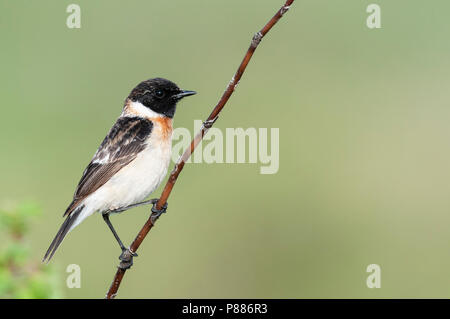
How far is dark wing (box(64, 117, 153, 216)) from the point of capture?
203 inches

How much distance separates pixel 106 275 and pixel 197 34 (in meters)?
6.33

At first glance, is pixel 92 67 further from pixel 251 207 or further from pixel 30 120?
pixel 251 207

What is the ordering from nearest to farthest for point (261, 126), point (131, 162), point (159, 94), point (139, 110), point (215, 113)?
point (215, 113)
point (131, 162)
point (159, 94)
point (139, 110)
point (261, 126)

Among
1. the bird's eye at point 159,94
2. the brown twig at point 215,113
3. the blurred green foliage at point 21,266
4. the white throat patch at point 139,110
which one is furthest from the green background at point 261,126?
the brown twig at point 215,113

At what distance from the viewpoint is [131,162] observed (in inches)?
207

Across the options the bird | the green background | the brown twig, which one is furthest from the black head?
the green background

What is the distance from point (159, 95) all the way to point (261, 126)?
230 inches

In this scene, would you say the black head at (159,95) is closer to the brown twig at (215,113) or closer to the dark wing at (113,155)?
the dark wing at (113,155)

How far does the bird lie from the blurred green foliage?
36.8 inches

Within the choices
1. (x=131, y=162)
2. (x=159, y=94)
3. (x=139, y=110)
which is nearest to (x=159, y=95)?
(x=159, y=94)

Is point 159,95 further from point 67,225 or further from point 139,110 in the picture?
point 67,225

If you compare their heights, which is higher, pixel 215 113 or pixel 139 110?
pixel 139 110

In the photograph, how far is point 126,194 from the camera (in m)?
5.14
